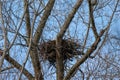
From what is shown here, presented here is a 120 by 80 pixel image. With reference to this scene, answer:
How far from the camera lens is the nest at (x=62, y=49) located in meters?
6.17

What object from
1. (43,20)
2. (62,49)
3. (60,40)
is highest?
(43,20)

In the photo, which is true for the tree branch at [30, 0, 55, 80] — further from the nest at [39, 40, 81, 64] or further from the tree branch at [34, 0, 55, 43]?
the nest at [39, 40, 81, 64]

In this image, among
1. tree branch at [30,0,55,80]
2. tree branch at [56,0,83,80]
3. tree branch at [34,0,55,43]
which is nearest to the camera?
tree branch at [56,0,83,80]

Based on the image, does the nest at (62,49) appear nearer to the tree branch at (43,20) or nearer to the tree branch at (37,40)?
the tree branch at (37,40)

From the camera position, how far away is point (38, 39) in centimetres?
650

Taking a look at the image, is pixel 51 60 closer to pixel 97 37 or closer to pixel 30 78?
pixel 30 78

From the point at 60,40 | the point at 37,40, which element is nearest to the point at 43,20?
the point at 37,40

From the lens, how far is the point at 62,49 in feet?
20.5

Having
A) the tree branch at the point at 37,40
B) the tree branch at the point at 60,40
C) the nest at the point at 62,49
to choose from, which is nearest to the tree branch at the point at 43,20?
the tree branch at the point at 37,40

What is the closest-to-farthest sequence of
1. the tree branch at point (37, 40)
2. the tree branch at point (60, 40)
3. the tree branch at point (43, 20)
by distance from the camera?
the tree branch at point (60, 40) < the tree branch at point (37, 40) < the tree branch at point (43, 20)

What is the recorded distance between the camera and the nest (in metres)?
6.17

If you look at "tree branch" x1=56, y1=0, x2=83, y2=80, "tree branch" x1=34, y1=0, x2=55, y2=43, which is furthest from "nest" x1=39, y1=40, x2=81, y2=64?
"tree branch" x1=34, y1=0, x2=55, y2=43

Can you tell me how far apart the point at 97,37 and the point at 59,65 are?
39.9 inches

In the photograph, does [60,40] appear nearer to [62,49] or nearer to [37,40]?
[62,49]
